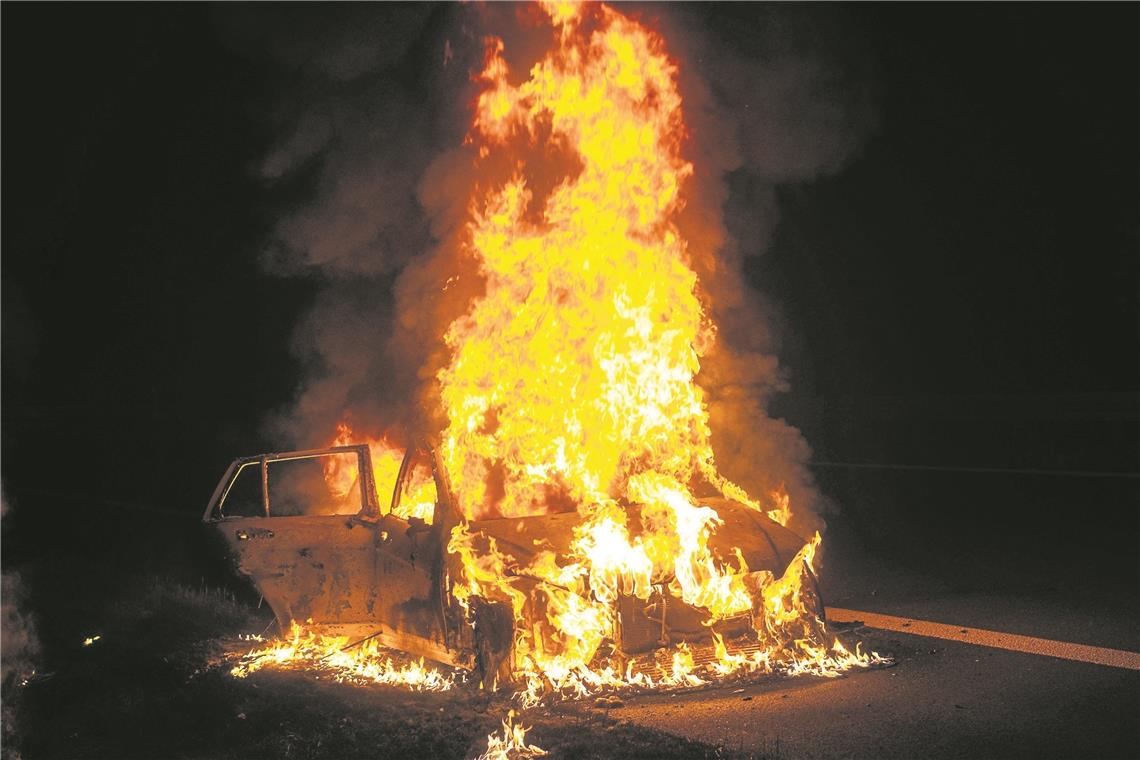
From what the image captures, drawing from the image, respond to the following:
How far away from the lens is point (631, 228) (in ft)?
29.0

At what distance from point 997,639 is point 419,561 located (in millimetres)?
3710

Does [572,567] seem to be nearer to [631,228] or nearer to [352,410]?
[631,228]

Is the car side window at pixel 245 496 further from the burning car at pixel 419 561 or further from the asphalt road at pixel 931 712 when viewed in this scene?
the asphalt road at pixel 931 712

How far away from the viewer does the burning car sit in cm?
632

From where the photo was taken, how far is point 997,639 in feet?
24.1

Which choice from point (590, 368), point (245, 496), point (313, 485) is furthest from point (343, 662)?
point (245, 496)

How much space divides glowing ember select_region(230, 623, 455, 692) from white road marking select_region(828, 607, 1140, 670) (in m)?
3.00

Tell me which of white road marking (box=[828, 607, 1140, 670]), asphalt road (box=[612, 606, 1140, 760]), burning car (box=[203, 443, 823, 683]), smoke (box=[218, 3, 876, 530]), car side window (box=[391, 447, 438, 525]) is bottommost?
asphalt road (box=[612, 606, 1140, 760])

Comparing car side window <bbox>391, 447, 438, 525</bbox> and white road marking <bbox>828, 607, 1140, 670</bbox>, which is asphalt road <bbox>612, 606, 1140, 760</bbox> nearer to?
white road marking <bbox>828, 607, 1140, 670</bbox>

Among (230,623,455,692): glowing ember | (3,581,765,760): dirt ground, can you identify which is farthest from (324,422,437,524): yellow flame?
(3,581,765,760): dirt ground

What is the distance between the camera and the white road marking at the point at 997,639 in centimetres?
675

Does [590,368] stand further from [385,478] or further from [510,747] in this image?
[510,747]

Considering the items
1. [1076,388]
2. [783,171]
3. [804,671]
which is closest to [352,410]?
[783,171]

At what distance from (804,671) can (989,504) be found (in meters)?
8.04
